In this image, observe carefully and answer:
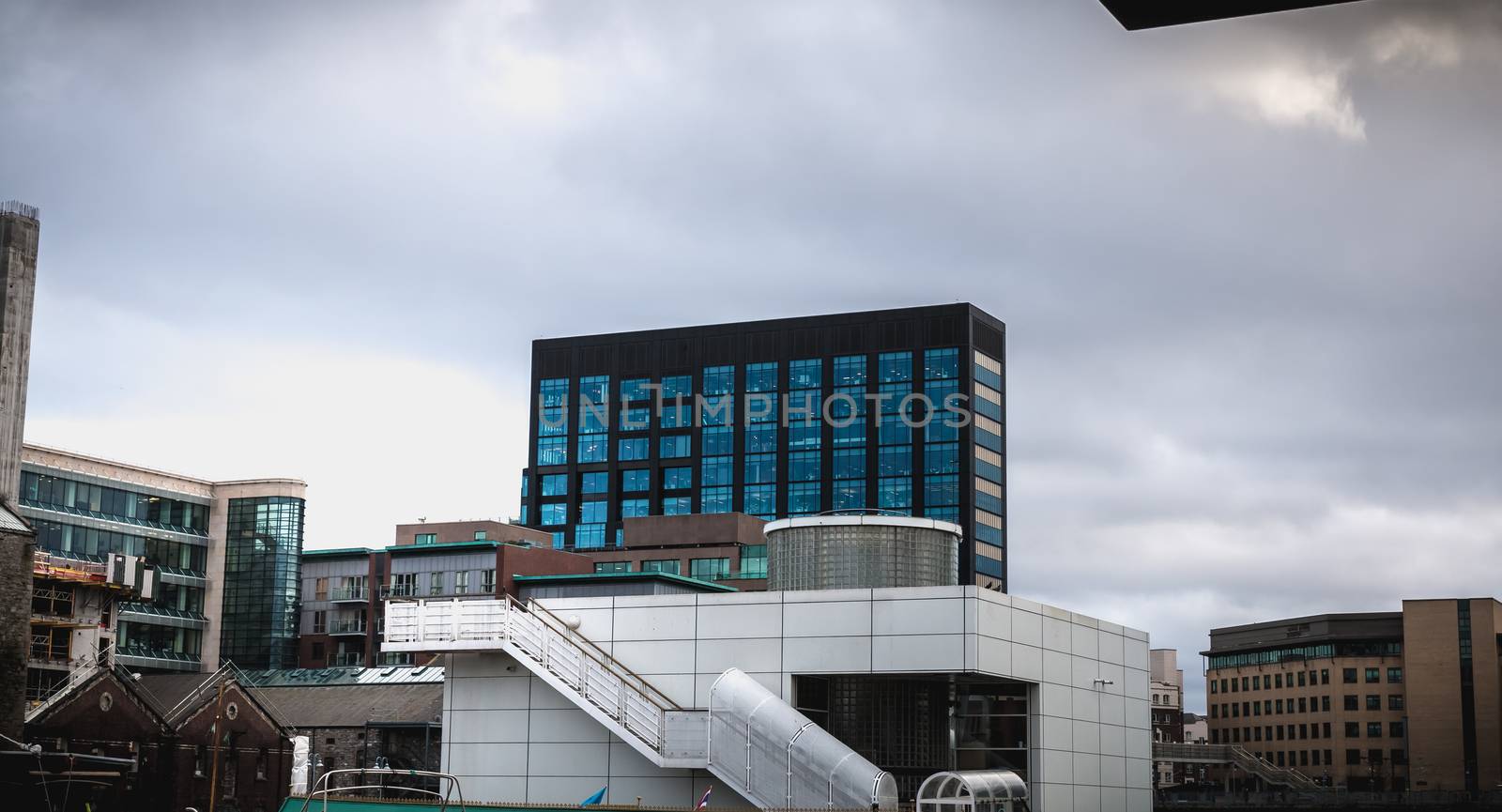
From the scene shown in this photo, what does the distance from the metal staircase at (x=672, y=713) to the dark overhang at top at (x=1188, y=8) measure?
1426 inches

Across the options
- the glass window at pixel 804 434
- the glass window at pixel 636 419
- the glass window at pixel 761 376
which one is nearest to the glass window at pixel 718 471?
the glass window at pixel 804 434

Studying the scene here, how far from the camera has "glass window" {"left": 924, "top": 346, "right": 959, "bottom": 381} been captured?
171 meters

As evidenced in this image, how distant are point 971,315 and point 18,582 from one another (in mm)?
115559

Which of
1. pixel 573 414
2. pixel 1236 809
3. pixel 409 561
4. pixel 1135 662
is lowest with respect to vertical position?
pixel 1236 809

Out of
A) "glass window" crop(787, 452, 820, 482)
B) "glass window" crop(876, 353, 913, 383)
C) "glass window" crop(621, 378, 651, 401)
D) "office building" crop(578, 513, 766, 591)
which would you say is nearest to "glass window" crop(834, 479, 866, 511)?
"glass window" crop(787, 452, 820, 482)

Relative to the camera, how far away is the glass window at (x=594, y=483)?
183250 mm

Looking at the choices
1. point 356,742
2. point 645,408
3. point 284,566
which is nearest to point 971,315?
point 645,408

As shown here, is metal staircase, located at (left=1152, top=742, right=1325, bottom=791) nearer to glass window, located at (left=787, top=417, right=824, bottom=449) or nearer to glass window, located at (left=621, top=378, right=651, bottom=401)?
glass window, located at (left=787, top=417, right=824, bottom=449)

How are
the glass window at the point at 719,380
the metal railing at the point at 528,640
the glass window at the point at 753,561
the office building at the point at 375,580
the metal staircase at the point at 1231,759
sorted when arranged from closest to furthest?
1. the metal railing at the point at 528,640
2. the office building at the point at 375,580
3. the glass window at the point at 753,561
4. the metal staircase at the point at 1231,759
5. the glass window at the point at 719,380

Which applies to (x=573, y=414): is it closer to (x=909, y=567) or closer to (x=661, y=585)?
(x=661, y=585)

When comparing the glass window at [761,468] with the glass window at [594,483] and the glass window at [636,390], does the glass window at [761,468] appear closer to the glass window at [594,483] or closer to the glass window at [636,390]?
the glass window at [636,390]

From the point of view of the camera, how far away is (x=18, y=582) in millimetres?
74375

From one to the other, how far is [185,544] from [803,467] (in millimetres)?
74353

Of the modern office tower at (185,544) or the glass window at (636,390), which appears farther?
the glass window at (636,390)
